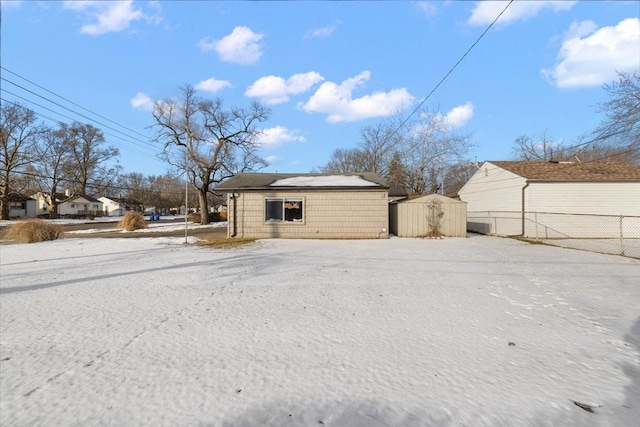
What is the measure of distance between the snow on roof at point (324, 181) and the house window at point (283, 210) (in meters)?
0.82

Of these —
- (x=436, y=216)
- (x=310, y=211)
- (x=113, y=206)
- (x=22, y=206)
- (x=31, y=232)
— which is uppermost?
(x=113, y=206)

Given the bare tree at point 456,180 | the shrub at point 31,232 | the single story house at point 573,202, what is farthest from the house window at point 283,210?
the bare tree at point 456,180

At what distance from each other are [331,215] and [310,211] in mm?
1025

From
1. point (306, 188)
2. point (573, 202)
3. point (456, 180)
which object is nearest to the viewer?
point (306, 188)

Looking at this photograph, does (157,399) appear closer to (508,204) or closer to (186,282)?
(186,282)

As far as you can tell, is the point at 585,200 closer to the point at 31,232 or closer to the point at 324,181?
the point at 324,181

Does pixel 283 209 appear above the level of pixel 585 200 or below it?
below

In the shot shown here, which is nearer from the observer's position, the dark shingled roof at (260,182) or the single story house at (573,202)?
the dark shingled roof at (260,182)

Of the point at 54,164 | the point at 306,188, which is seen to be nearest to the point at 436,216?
the point at 306,188

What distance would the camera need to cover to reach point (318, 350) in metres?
3.12

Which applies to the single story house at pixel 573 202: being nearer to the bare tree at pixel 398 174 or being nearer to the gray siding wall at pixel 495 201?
the gray siding wall at pixel 495 201

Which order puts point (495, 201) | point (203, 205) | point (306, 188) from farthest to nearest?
point (203, 205)
point (495, 201)
point (306, 188)

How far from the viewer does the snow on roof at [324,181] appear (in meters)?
14.8

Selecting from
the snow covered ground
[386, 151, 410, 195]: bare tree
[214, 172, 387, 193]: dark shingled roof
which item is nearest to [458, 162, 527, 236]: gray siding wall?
[214, 172, 387, 193]: dark shingled roof
